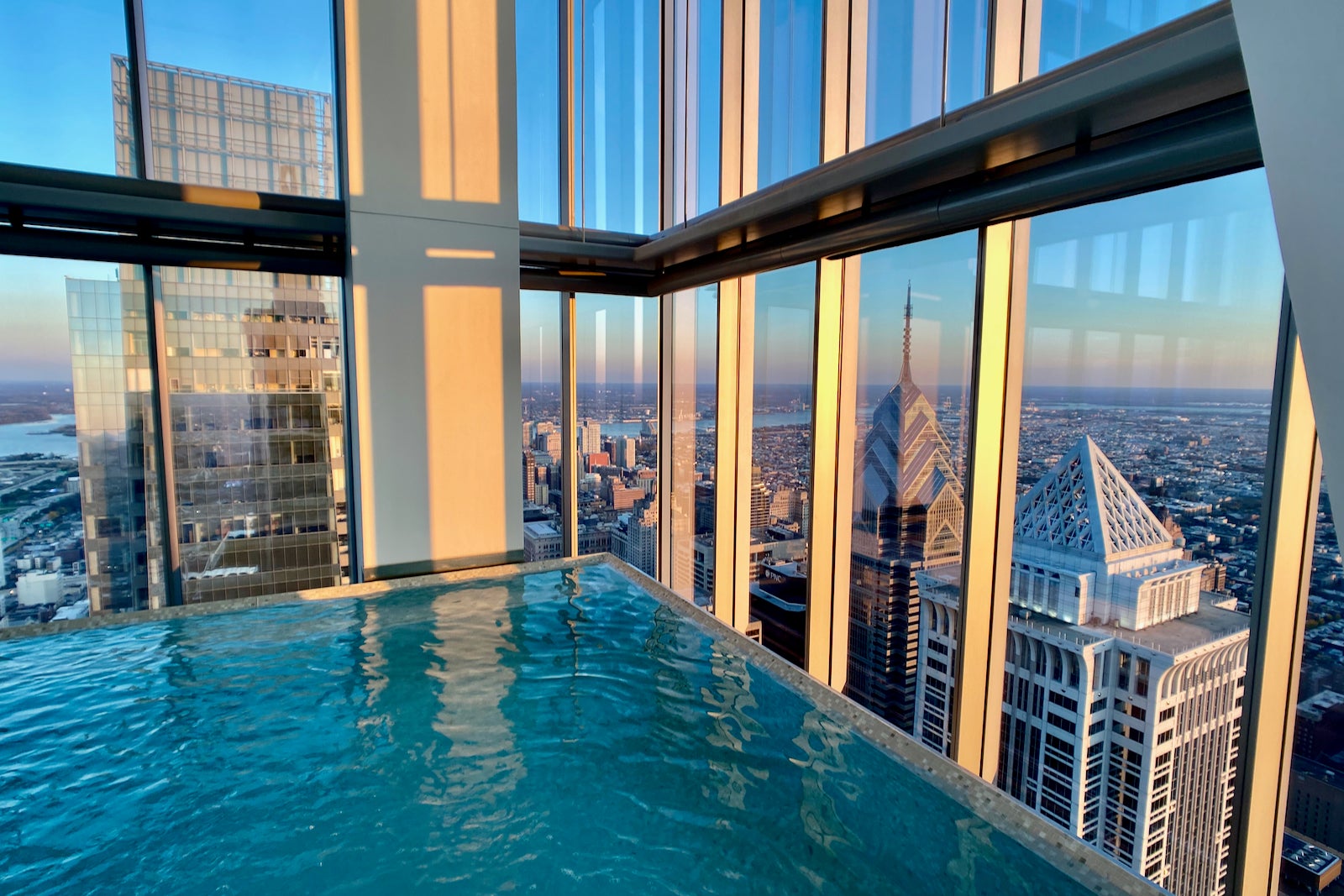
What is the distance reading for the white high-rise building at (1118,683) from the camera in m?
2.70

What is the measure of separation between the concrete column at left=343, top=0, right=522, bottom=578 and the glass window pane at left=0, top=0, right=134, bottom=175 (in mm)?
1621

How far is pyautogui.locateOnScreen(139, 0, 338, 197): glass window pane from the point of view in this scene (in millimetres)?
5059

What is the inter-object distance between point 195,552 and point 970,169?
5.79 metres

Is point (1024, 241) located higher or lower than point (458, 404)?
higher

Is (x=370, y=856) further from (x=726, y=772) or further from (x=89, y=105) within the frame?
(x=89, y=105)

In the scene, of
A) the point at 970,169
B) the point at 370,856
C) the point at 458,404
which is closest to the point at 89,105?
the point at 458,404

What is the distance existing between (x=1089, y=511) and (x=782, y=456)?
2408 millimetres

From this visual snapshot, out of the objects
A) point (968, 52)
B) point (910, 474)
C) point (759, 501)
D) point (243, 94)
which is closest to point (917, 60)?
point (968, 52)

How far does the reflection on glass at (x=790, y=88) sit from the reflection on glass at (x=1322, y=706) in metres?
3.37

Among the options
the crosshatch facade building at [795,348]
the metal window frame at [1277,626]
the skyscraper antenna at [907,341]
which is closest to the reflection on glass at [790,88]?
the crosshatch facade building at [795,348]

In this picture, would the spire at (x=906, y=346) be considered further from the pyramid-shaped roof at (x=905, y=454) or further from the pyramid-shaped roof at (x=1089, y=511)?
the pyramid-shaped roof at (x=1089, y=511)

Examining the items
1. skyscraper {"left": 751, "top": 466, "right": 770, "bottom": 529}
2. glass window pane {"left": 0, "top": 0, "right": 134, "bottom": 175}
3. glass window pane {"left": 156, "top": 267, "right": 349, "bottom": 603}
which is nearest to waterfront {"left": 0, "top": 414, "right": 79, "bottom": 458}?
glass window pane {"left": 156, "top": 267, "right": 349, "bottom": 603}

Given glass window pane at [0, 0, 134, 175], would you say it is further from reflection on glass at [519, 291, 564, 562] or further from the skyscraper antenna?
the skyscraper antenna

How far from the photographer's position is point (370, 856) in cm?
246
